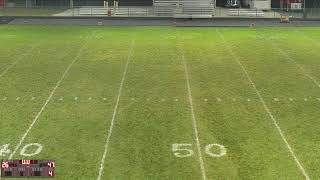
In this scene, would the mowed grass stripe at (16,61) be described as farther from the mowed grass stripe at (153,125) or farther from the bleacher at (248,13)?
the bleacher at (248,13)

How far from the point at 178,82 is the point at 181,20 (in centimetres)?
2449

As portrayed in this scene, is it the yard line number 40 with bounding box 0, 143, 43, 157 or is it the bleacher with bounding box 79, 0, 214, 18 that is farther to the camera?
the bleacher with bounding box 79, 0, 214, 18

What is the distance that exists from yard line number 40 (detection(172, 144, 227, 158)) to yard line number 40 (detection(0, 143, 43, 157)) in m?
3.62

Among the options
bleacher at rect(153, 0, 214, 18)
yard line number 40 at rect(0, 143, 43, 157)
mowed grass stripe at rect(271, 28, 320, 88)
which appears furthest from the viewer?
bleacher at rect(153, 0, 214, 18)

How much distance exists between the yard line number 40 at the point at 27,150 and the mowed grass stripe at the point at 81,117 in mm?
184

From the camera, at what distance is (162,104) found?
20984 mm

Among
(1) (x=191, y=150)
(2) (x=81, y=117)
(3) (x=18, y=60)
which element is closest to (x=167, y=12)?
(3) (x=18, y=60)

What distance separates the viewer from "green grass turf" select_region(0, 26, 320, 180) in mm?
15133

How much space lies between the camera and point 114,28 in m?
42.8

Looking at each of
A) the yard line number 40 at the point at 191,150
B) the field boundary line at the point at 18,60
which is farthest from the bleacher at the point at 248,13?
the yard line number 40 at the point at 191,150

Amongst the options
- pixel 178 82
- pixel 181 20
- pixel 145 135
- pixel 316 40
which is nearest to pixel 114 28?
pixel 181 20

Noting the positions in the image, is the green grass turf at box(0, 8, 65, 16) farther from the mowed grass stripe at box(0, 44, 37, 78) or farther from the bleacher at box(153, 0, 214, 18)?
the mowed grass stripe at box(0, 44, 37, 78)
